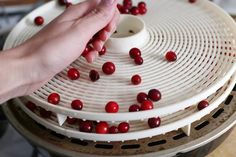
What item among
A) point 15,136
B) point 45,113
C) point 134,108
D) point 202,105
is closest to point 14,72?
point 45,113

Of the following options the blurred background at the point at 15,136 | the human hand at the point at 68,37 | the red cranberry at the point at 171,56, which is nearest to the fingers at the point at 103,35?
the human hand at the point at 68,37

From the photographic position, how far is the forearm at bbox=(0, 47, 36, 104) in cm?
62

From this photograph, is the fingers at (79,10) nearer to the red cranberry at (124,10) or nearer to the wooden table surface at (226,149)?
the red cranberry at (124,10)

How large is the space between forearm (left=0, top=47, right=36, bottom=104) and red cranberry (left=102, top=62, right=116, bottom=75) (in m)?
0.14

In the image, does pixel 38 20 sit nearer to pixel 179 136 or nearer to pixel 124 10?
pixel 124 10

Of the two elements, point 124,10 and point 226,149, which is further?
point 124,10

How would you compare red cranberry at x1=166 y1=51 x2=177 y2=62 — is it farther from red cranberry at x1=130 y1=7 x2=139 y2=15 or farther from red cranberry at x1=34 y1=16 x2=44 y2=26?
red cranberry at x1=34 y1=16 x2=44 y2=26

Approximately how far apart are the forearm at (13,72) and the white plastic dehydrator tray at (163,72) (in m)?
0.05

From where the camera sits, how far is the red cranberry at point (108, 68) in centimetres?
70

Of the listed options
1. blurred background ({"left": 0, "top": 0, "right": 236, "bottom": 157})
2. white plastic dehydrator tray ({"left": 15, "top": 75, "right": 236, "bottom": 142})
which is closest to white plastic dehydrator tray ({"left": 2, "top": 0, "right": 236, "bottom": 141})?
white plastic dehydrator tray ({"left": 15, "top": 75, "right": 236, "bottom": 142})

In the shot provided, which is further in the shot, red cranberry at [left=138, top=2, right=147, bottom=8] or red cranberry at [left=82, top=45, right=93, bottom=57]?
red cranberry at [left=138, top=2, right=147, bottom=8]

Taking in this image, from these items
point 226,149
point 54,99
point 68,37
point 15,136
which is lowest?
point 15,136

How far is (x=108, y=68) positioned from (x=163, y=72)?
0.10 meters

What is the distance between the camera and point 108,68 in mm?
698
